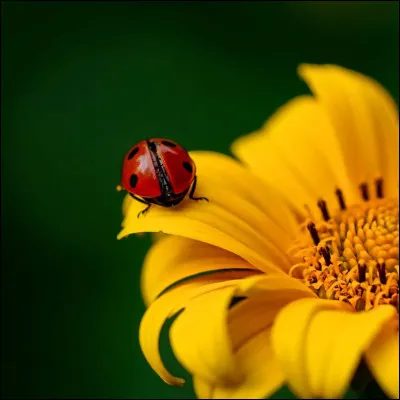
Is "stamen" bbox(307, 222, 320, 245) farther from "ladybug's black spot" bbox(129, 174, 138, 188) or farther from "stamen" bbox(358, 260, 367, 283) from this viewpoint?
"ladybug's black spot" bbox(129, 174, 138, 188)

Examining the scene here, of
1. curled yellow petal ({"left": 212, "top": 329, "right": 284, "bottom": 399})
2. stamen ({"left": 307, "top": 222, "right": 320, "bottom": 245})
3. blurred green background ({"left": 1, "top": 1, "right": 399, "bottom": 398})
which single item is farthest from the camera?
blurred green background ({"left": 1, "top": 1, "right": 399, "bottom": 398})

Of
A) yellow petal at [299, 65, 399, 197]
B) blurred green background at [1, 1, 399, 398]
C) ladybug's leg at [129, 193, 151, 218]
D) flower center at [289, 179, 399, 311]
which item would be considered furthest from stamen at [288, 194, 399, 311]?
blurred green background at [1, 1, 399, 398]

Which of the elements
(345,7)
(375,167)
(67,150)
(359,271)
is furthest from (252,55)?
(359,271)

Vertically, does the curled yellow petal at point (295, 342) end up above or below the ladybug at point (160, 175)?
below

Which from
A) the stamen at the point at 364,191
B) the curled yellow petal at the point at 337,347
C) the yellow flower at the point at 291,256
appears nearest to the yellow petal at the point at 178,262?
the yellow flower at the point at 291,256

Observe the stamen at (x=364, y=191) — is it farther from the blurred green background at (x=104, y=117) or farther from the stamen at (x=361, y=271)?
the blurred green background at (x=104, y=117)

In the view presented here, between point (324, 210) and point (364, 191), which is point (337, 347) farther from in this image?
point (364, 191)

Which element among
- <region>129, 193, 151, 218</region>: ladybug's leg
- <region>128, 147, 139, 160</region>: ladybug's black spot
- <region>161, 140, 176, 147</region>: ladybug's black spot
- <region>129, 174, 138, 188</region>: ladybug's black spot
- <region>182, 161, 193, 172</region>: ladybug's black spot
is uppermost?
<region>161, 140, 176, 147</region>: ladybug's black spot
